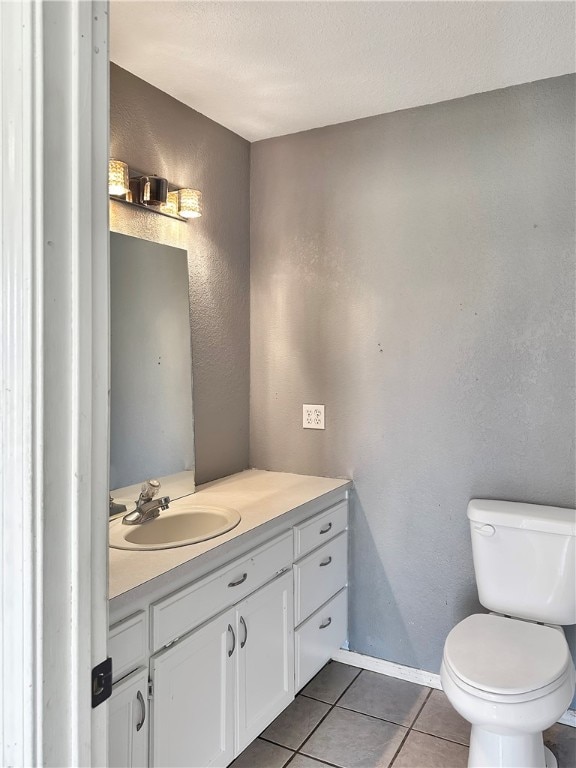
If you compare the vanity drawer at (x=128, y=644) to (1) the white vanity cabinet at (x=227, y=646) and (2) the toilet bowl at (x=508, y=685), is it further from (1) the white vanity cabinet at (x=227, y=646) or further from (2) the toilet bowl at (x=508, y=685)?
(2) the toilet bowl at (x=508, y=685)

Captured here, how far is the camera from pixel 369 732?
2043 mm

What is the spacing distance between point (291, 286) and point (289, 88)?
0.82 metres

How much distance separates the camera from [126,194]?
1.97 meters

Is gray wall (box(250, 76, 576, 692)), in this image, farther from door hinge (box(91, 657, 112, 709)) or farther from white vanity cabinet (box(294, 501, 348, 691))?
door hinge (box(91, 657, 112, 709))

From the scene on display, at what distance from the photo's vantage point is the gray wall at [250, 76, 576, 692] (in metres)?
2.10

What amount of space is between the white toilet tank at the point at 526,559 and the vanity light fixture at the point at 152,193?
1.59 meters

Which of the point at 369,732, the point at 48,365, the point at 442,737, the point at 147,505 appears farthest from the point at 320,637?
the point at 48,365

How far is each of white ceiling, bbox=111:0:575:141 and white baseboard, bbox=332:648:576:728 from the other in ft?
7.69

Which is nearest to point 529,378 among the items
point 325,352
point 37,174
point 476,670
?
point 325,352

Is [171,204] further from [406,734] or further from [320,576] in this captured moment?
[406,734]

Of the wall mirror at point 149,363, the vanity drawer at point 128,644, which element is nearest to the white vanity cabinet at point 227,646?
the vanity drawer at point 128,644

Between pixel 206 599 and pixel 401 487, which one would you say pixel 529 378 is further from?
pixel 206 599

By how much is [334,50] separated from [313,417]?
4.71 feet

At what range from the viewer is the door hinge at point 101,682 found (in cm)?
76
